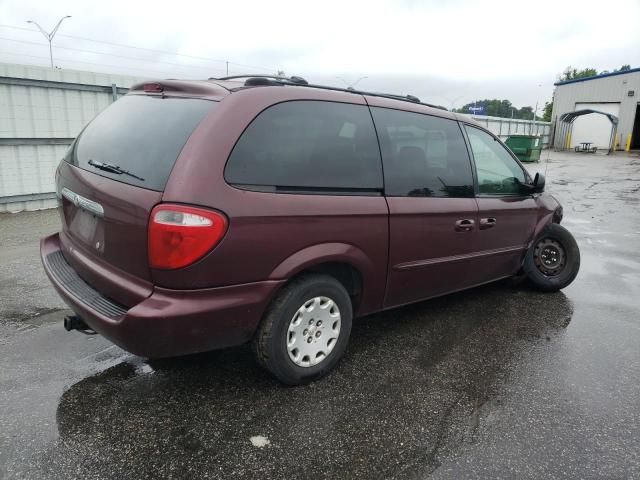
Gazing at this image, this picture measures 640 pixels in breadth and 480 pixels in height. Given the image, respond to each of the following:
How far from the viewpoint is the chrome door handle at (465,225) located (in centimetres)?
357

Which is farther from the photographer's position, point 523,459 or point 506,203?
point 506,203

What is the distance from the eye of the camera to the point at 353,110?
3.04 m

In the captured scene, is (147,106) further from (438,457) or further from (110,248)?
(438,457)

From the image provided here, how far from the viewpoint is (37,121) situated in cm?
779

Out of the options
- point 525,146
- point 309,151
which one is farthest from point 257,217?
point 525,146

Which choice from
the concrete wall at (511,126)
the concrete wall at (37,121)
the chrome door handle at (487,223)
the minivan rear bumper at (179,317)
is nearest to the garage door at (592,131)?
the concrete wall at (511,126)

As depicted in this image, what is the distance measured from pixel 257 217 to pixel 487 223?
2158 millimetres

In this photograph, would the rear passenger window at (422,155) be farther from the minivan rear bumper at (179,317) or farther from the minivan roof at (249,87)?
the minivan rear bumper at (179,317)

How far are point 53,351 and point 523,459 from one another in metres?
2.98

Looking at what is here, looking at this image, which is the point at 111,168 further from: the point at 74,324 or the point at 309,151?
the point at 309,151

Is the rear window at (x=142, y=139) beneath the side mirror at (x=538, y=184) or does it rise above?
above

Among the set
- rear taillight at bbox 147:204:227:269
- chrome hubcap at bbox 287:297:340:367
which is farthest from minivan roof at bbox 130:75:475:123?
chrome hubcap at bbox 287:297:340:367

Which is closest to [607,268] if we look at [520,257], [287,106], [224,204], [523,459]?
[520,257]

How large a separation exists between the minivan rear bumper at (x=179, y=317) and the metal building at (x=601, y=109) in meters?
36.6
